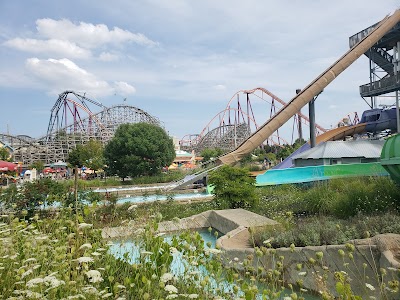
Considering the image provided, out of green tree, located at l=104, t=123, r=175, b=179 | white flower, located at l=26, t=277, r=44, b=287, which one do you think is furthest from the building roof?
white flower, located at l=26, t=277, r=44, b=287

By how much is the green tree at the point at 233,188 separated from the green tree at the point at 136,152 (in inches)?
803

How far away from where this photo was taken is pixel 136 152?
32.1 m

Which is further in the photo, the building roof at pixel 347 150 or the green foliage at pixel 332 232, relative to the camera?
the building roof at pixel 347 150

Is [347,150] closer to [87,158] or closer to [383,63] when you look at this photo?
[383,63]

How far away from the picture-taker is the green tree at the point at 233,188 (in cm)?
1141

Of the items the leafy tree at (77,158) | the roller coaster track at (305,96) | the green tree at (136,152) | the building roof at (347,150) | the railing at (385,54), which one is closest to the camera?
the roller coaster track at (305,96)

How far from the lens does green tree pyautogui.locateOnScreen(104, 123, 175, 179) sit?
104 ft

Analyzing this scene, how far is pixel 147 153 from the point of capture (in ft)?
106

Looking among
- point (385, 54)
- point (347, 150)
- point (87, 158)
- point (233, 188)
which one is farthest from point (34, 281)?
point (87, 158)

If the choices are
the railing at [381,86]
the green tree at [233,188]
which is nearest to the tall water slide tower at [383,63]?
the railing at [381,86]

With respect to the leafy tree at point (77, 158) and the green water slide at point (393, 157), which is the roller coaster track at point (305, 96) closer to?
the green water slide at point (393, 157)

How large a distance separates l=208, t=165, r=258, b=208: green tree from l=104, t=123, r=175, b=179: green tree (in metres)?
20.4

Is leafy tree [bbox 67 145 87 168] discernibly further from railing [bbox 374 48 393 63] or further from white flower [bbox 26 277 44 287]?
white flower [bbox 26 277 44 287]

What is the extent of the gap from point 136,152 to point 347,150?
18.8 meters
